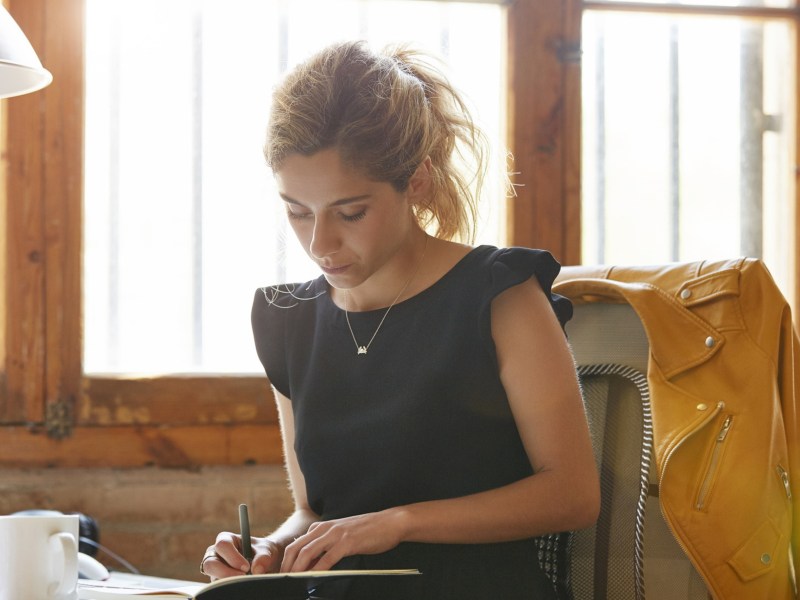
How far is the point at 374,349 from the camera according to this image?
1.29 meters

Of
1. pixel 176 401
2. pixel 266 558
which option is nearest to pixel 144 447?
pixel 176 401

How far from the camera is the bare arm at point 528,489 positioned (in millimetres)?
1052

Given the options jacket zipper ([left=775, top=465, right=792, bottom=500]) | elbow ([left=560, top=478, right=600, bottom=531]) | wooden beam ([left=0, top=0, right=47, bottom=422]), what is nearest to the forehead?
elbow ([left=560, top=478, right=600, bottom=531])

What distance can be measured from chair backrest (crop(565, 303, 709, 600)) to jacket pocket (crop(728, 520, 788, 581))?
6 cm

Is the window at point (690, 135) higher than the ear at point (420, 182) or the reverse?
higher

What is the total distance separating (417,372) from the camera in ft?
4.04

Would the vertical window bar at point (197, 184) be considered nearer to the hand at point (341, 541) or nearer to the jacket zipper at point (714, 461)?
the hand at point (341, 541)

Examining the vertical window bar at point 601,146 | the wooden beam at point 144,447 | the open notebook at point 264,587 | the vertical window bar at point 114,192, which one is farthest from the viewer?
the vertical window bar at point 601,146

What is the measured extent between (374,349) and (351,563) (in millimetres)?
280

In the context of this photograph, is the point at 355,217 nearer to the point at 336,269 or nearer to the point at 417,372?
the point at 336,269

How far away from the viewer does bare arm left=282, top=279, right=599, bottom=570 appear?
3.45 ft

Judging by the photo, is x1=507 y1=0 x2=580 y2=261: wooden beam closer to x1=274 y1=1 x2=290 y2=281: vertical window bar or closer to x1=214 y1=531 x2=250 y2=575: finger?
x1=274 y1=1 x2=290 y2=281: vertical window bar

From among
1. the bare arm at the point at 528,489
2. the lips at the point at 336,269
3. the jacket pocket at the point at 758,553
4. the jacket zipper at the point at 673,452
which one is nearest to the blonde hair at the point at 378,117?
the lips at the point at 336,269

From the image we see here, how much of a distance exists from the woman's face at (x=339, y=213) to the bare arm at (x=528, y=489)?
201 mm
